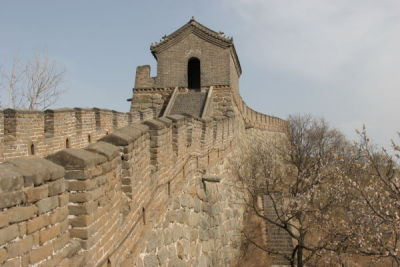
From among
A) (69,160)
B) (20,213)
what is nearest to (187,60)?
(69,160)

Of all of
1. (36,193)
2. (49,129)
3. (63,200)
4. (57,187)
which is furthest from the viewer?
(49,129)

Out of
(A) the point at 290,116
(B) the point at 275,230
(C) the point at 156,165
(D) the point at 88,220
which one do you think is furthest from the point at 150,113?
(A) the point at 290,116

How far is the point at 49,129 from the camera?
7711 mm

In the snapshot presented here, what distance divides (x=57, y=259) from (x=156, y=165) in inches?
112

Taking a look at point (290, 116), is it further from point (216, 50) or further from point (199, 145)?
point (199, 145)

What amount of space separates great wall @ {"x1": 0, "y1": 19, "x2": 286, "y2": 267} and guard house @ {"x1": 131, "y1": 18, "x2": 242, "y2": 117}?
1032mm

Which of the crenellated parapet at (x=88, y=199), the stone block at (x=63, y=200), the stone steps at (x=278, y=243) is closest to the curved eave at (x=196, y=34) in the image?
the stone steps at (x=278, y=243)

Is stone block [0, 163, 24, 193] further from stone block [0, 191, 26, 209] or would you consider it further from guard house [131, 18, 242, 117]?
guard house [131, 18, 242, 117]

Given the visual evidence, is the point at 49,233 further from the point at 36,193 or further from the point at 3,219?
the point at 3,219

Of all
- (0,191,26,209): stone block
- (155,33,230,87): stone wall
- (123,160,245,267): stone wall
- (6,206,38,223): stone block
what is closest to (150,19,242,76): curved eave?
(155,33,230,87): stone wall

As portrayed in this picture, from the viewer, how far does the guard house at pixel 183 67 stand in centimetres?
1648

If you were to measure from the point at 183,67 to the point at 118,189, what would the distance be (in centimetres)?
1340

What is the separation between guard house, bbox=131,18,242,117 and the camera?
1648 cm

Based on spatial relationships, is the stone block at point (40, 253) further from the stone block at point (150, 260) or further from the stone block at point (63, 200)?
the stone block at point (150, 260)
